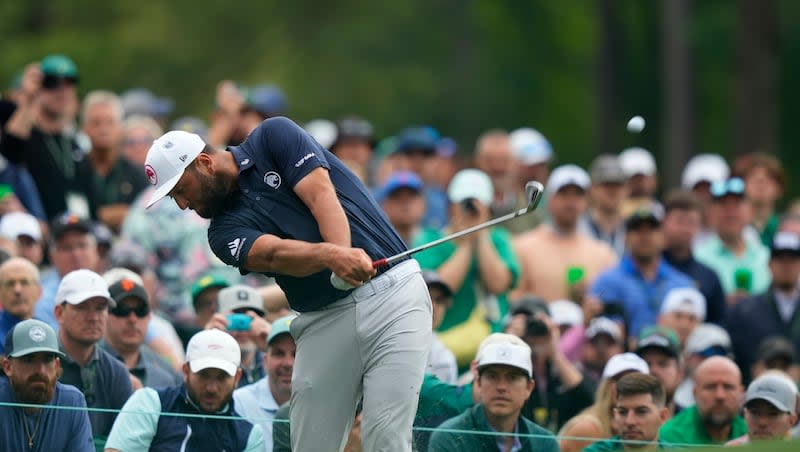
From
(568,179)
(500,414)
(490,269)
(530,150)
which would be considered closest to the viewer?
(500,414)

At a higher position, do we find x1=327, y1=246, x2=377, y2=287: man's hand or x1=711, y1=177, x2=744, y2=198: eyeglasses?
x1=711, y1=177, x2=744, y2=198: eyeglasses

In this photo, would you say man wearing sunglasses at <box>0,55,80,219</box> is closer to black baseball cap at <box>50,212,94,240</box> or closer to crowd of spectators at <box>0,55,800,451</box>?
crowd of spectators at <box>0,55,800,451</box>

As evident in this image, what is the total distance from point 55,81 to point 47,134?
46cm

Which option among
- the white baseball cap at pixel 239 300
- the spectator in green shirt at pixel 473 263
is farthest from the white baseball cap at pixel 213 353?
the spectator in green shirt at pixel 473 263

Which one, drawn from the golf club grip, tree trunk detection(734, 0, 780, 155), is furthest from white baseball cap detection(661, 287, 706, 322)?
tree trunk detection(734, 0, 780, 155)

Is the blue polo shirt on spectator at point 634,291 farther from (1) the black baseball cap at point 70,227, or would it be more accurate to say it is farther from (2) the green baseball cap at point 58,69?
(2) the green baseball cap at point 58,69

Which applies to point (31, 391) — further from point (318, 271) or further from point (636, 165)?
point (636, 165)

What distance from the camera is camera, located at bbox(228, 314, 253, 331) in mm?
9336

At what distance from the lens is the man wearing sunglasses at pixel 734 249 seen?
13188 millimetres

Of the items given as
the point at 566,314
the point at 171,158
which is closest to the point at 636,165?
the point at 566,314

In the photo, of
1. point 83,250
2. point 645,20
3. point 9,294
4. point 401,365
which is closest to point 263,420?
point 401,365

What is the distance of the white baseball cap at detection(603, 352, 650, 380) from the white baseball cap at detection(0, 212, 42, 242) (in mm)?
4024

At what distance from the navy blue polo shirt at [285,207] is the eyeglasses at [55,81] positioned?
5225 millimetres

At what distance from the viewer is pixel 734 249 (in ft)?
44.2
